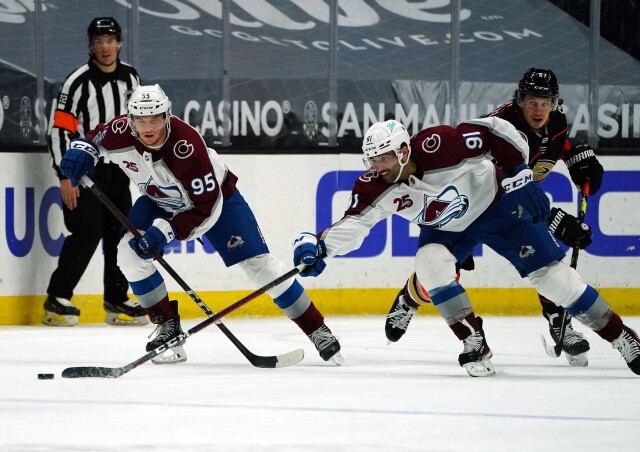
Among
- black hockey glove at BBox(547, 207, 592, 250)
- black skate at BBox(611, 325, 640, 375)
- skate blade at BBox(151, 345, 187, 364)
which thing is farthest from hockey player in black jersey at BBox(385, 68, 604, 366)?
skate blade at BBox(151, 345, 187, 364)

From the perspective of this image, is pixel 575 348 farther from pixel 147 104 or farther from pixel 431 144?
pixel 147 104

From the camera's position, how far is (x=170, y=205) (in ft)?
15.0

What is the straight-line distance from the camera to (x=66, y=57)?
636 cm

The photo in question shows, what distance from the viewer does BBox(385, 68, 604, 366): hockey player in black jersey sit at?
15.5 ft

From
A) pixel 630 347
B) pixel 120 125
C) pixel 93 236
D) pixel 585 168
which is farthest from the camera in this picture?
pixel 93 236

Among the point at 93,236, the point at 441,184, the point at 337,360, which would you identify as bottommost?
the point at 337,360

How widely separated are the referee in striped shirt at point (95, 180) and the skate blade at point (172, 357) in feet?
4.71

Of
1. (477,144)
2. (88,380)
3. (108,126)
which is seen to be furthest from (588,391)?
(108,126)

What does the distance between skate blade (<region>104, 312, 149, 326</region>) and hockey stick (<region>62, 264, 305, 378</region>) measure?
5.17 feet

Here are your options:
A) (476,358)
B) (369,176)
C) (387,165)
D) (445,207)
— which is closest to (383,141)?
(387,165)

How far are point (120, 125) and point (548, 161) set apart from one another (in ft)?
5.44

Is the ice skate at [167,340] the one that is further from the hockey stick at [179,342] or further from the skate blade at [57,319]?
the skate blade at [57,319]

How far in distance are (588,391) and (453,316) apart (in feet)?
1.84

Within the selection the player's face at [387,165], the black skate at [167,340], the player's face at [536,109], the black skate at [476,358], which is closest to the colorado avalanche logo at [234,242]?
the black skate at [167,340]
